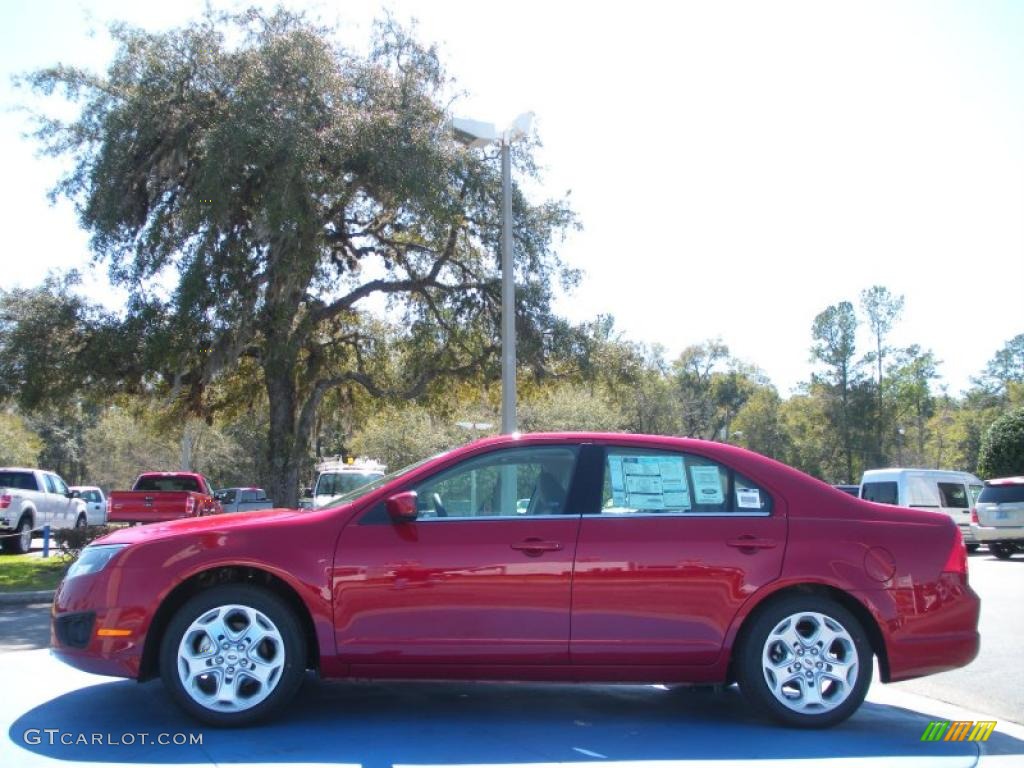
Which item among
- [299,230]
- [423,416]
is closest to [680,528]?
[299,230]

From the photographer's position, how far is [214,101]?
16.8m

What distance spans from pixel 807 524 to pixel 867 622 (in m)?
0.67

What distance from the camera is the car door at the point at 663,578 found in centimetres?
543

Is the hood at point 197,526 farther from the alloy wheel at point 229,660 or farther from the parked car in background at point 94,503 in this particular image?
the parked car in background at point 94,503

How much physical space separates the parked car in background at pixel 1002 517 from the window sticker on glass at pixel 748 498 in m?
18.3

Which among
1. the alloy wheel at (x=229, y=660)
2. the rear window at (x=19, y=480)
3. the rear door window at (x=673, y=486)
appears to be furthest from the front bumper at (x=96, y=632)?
the rear window at (x=19, y=480)

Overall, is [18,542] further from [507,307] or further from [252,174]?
[507,307]

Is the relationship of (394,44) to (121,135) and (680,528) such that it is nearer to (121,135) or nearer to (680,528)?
(121,135)

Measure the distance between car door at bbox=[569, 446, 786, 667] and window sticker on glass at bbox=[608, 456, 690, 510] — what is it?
0.14 feet

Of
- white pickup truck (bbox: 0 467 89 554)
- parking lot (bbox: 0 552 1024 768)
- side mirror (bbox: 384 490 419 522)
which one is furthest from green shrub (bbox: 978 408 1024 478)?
side mirror (bbox: 384 490 419 522)

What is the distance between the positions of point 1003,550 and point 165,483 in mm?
18613

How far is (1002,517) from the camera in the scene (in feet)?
70.4

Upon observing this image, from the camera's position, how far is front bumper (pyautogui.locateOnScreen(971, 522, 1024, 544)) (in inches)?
837

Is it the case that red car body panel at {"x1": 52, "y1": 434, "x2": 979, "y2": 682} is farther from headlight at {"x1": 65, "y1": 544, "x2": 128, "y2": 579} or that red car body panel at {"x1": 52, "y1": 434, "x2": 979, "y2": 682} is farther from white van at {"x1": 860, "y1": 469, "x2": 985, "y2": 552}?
white van at {"x1": 860, "y1": 469, "x2": 985, "y2": 552}
